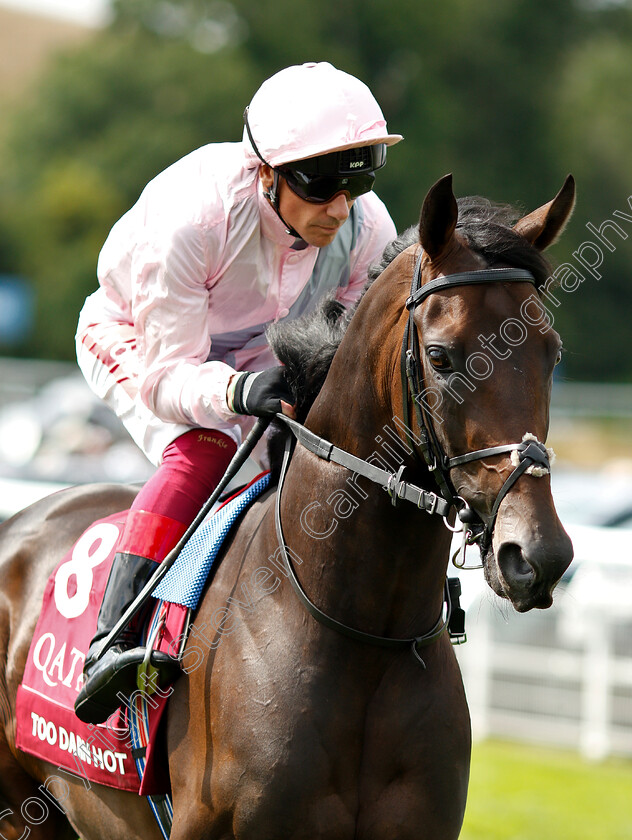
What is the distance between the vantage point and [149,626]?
3.14 metres

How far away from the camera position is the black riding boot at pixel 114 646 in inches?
119

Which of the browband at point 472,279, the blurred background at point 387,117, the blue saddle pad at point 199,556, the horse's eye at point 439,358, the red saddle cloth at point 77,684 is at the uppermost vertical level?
the browband at point 472,279

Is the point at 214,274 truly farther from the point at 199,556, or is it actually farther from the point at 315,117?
the point at 199,556

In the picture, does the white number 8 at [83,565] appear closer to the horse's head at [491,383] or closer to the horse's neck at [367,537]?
the horse's neck at [367,537]

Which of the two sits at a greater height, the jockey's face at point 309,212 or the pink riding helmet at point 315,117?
the pink riding helmet at point 315,117

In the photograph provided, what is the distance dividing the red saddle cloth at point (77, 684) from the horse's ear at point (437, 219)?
3.88ft

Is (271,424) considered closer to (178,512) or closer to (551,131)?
(178,512)

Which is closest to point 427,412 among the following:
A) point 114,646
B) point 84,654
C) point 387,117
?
point 114,646

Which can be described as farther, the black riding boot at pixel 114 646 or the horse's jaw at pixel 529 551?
the black riding boot at pixel 114 646

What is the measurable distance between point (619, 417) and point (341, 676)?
21.1 m

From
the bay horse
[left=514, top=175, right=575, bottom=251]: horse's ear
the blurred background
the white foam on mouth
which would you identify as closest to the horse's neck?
the bay horse

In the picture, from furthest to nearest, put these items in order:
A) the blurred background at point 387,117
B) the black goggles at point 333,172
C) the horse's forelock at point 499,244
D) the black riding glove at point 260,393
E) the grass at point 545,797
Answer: the blurred background at point 387,117, the grass at point 545,797, the black goggles at point 333,172, the black riding glove at point 260,393, the horse's forelock at point 499,244

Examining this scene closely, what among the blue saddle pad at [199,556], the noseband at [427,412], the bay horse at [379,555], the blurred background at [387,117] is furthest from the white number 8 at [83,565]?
the blurred background at [387,117]

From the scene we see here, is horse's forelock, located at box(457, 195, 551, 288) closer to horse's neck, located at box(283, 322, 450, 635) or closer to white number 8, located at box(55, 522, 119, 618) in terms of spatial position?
horse's neck, located at box(283, 322, 450, 635)
